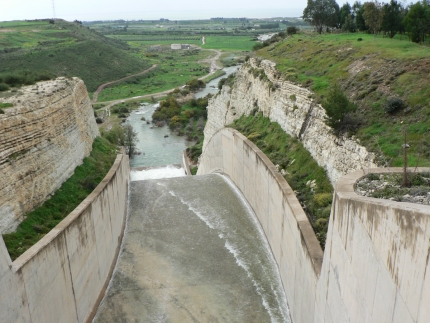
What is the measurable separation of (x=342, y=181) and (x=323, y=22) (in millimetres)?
41811

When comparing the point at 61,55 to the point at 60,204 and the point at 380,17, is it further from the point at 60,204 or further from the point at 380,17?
the point at 60,204

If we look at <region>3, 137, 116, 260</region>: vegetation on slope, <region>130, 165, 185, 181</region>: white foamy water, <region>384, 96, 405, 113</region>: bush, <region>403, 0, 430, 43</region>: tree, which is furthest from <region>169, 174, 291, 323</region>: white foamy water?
<region>403, 0, 430, 43</region>: tree

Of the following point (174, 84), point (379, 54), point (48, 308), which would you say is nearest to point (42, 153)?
point (48, 308)

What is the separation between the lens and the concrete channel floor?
44.9 feet

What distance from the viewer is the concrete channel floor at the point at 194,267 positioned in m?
13.7

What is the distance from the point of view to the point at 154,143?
4534cm

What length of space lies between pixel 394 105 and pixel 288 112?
718cm

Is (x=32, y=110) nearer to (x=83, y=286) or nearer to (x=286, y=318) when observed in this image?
(x=83, y=286)

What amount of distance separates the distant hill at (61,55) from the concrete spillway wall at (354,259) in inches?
1940

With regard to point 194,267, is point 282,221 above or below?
above

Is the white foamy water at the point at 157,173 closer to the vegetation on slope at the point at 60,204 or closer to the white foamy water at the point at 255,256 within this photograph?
the white foamy water at the point at 255,256

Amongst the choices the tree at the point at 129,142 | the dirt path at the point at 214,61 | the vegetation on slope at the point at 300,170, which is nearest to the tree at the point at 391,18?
the vegetation on slope at the point at 300,170

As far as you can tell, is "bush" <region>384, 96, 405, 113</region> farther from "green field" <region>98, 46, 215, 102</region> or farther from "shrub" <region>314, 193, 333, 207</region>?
"green field" <region>98, 46, 215, 102</region>

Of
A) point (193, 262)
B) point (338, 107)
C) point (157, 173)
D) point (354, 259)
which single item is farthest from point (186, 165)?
point (354, 259)
